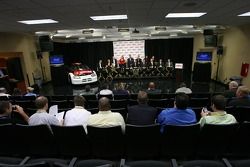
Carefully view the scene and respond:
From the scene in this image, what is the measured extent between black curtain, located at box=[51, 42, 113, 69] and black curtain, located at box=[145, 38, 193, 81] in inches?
143

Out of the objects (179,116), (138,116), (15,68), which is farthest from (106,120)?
(15,68)

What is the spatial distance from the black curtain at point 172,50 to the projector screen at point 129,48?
81 cm

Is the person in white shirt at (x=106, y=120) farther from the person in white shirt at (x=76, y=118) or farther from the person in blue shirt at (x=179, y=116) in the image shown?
the person in blue shirt at (x=179, y=116)

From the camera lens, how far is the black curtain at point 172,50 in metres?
17.5

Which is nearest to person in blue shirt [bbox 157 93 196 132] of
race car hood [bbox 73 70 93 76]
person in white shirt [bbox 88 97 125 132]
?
person in white shirt [bbox 88 97 125 132]

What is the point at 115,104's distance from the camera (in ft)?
14.5

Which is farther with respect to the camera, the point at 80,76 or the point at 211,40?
the point at 80,76

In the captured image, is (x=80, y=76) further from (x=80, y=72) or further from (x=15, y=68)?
(x=15, y=68)

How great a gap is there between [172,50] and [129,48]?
159 inches

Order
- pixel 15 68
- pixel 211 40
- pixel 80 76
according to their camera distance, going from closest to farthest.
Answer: pixel 15 68 < pixel 211 40 < pixel 80 76

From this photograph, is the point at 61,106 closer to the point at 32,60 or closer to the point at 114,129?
the point at 114,129

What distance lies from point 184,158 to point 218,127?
582 mm

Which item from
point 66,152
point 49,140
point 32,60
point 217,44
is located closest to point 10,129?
point 49,140

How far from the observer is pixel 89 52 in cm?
1867
